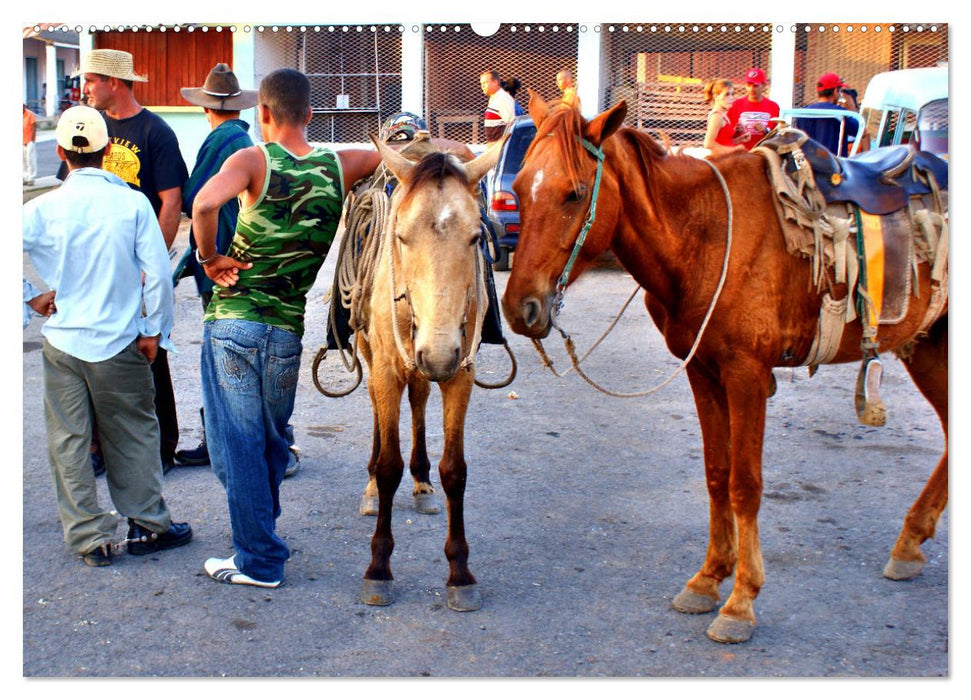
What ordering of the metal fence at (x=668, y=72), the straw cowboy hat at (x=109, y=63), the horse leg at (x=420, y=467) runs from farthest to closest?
the metal fence at (x=668, y=72), the straw cowboy hat at (x=109, y=63), the horse leg at (x=420, y=467)

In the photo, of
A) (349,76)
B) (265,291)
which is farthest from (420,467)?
(349,76)

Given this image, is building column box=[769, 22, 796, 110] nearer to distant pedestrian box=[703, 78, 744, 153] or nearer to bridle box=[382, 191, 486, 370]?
distant pedestrian box=[703, 78, 744, 153]

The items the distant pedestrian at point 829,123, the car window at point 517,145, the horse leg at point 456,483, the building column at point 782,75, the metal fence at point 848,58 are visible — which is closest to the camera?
the horse leg at point 456,483

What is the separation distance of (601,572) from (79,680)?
2.29 m

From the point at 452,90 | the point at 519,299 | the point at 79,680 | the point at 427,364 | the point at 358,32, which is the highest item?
the point at 358,32

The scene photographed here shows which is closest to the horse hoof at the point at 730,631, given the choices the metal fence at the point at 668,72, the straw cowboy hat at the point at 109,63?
the straw cowboy hat at the point at 109,63

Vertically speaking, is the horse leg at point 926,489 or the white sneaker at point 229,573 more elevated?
the horse leg at point 926,489

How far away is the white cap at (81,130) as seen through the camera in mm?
4539

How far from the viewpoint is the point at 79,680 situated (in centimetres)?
381

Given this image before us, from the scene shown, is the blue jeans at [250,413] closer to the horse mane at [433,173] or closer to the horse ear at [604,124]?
the horse mane at [433,173]

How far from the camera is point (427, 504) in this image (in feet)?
18.1

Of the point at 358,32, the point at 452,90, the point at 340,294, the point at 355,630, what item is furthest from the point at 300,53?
the point at 355,630

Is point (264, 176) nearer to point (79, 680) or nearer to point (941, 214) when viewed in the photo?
point (79, 680)

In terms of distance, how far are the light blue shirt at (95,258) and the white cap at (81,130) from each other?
0.35 feet
